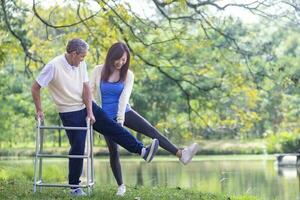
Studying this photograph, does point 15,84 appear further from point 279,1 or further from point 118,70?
point 118,70

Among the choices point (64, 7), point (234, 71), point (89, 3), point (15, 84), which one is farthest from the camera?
point (15, 84)

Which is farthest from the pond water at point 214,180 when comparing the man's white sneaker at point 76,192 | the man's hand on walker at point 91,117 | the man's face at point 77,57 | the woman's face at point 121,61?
the man's face at point 77,57

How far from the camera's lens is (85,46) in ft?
18.4

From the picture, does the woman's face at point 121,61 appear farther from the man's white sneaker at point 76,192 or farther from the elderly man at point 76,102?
the man's white sneaker at point 76,192

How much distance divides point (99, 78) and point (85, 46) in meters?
0.46

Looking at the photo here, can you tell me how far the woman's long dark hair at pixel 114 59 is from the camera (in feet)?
18.8

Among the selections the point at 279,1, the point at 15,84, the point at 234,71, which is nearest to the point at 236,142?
the point at 15,84

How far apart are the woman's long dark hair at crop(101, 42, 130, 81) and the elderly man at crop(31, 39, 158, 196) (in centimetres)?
26

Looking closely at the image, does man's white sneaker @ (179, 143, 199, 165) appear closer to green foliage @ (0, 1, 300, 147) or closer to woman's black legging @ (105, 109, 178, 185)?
woman's black legging @ (105, 109, 178, 185)

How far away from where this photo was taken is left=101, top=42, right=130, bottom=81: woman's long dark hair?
5.73 metres

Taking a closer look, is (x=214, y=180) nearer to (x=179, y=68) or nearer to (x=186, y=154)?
(x=179, y=68)

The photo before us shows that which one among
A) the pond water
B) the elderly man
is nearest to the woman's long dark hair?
the elderly man

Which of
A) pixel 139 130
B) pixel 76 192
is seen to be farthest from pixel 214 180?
pixel 76 192

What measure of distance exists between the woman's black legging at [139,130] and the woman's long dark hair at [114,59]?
0.42m
